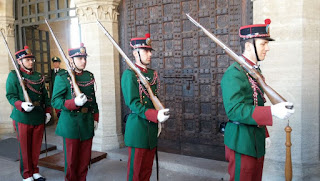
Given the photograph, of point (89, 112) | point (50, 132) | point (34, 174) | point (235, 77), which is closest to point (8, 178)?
point (34, 174)

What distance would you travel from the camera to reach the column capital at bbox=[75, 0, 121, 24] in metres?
5.43

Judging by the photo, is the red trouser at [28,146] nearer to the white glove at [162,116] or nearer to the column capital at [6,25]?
the white glove at [162,116]

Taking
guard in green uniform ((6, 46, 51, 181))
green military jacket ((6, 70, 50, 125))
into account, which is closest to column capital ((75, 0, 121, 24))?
guard in green uniform ((6, 46, 51, 181))

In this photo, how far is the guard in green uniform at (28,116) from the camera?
435 cm

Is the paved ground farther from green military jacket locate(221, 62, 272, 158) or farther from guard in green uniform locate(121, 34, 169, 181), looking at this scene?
green military jacket locate(221, 62, 272, 158)

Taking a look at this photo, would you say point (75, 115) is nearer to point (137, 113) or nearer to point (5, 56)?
point (137, 113)

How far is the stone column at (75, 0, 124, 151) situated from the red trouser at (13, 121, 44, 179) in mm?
1369

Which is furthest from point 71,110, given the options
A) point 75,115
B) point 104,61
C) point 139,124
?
point 104,61

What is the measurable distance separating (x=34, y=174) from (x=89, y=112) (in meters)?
1.62

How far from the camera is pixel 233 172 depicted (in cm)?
244

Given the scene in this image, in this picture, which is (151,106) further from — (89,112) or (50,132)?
(50,132)

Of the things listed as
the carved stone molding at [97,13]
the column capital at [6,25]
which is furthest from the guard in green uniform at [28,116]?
the column capital at [6,25]

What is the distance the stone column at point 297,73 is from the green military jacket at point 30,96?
10.9ft

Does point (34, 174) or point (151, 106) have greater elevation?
point (151, 106)
